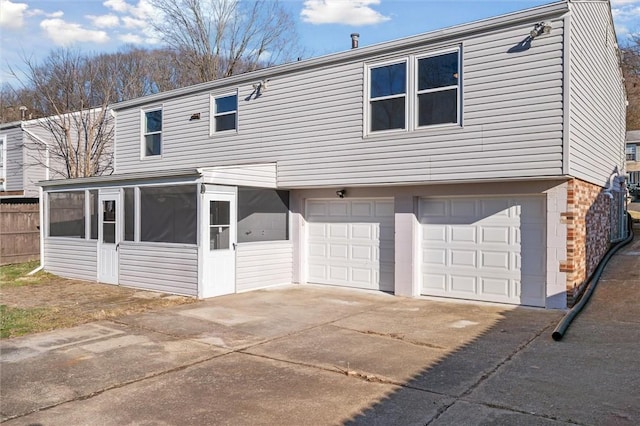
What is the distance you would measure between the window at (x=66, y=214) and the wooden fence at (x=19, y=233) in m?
2.66

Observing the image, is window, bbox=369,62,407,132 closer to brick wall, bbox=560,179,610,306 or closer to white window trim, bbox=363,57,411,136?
white window trim, bbox=363,57,411,136

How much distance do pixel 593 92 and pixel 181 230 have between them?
355 inches

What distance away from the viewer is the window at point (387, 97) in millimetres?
10289

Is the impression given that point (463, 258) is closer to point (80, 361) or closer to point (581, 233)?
point (581, 233)

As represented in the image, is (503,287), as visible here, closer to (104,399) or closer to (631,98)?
(104,399)

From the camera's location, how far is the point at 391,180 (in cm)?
1038

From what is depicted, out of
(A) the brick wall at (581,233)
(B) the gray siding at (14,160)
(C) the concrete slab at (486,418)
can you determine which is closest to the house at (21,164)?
(B) the gray siding at (14,160)

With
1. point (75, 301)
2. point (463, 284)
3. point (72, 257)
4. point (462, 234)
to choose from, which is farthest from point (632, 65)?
point (75, 301)

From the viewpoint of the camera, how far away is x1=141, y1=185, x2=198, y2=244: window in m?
10.8

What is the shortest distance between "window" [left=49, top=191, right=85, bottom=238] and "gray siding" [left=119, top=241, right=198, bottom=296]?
76.0 inches

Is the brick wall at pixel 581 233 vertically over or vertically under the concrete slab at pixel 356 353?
over

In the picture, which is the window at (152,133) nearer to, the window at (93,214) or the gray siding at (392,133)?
the gray siding at (392,133)

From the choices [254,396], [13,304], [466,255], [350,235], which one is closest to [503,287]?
[466,255]

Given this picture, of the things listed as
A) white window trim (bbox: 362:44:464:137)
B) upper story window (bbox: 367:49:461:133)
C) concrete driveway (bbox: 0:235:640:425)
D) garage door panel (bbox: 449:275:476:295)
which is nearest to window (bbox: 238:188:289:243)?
concrete driveway (bbox: 0:235:640:425)
